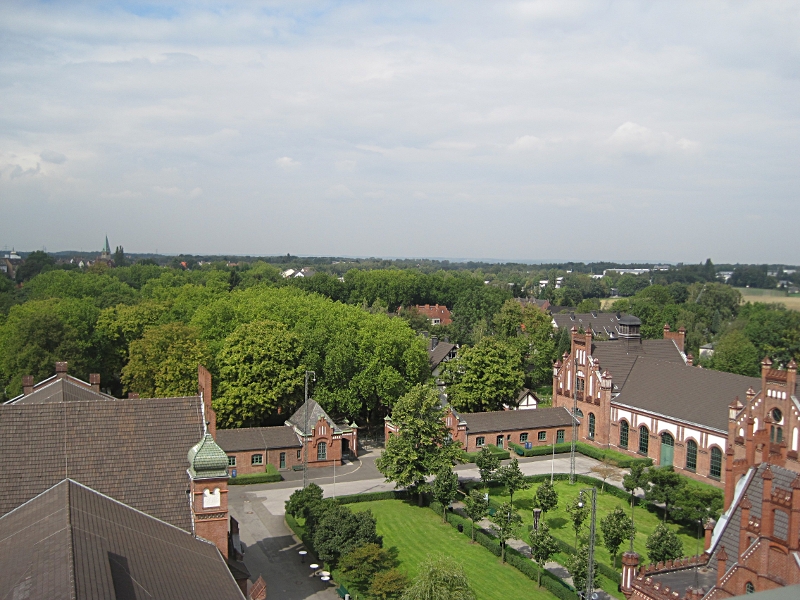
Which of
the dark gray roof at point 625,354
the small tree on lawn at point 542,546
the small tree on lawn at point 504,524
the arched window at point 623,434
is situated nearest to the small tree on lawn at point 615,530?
the small tree on lawn at point 542,546

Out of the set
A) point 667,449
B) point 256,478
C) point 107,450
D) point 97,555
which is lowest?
point 256,478

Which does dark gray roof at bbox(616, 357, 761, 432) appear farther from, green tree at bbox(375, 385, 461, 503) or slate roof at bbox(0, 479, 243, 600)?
slate roof at bbox(0, 479, 243, 600)

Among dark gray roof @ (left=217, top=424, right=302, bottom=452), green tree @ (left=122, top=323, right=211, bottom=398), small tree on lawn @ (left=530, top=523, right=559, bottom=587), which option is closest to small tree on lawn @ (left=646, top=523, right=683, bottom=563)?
small tree on lawn @ (left=530, top=523, right=559, bottom=587)

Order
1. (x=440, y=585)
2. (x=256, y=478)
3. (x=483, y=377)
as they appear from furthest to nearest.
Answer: (x=483, y=377), (x=256, y=478), (x=440, y=585)

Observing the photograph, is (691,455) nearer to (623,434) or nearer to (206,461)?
(623,434)

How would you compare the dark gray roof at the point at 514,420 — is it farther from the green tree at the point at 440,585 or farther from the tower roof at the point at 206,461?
the tower roof at the point at 206,461

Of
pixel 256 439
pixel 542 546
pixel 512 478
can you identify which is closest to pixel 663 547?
pixel 542 546

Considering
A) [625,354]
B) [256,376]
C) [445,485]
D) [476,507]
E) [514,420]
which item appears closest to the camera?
[476,507]
